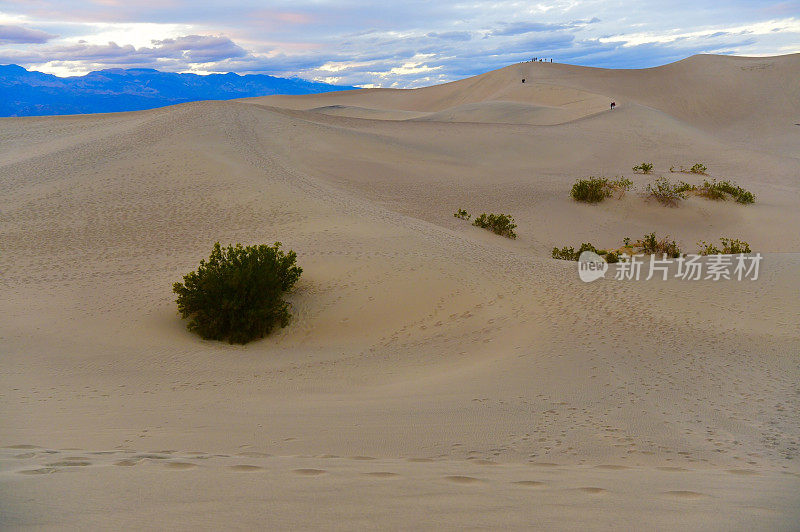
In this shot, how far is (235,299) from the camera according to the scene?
32.2 feet

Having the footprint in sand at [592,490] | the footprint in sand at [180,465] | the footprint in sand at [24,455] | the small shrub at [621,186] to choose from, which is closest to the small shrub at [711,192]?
the small shrub at [621,186]

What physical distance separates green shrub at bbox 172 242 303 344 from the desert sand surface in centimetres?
37

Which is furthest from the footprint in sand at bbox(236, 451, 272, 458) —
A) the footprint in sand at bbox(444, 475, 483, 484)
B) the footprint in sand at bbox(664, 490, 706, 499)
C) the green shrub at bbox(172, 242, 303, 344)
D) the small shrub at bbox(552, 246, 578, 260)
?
the small shrub at bbox(552, 246, 578, 260)

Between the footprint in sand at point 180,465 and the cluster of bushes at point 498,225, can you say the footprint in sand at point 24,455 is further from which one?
the cluster of bushes at point 498,225

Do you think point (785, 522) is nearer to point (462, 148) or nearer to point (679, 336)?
point (679, 336)

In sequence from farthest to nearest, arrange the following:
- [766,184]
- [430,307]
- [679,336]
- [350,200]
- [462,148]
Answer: [462,148], [766,184], [350,200], [430,307], [679,336]

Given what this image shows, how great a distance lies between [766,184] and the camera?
28.8 m

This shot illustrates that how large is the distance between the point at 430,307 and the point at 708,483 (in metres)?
6.75

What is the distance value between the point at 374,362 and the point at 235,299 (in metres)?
2.71

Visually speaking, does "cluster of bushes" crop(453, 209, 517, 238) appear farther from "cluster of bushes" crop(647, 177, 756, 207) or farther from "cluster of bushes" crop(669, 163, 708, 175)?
"cluster of bushes" crop(669, 163, 708, 175)

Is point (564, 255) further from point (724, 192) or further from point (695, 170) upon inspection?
point (695, 170)

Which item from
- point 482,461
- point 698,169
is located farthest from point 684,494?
point 698,169

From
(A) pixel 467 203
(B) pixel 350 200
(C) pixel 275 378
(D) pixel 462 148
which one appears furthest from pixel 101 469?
(D) pixel 462 148

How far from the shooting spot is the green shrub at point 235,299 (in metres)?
9.82
